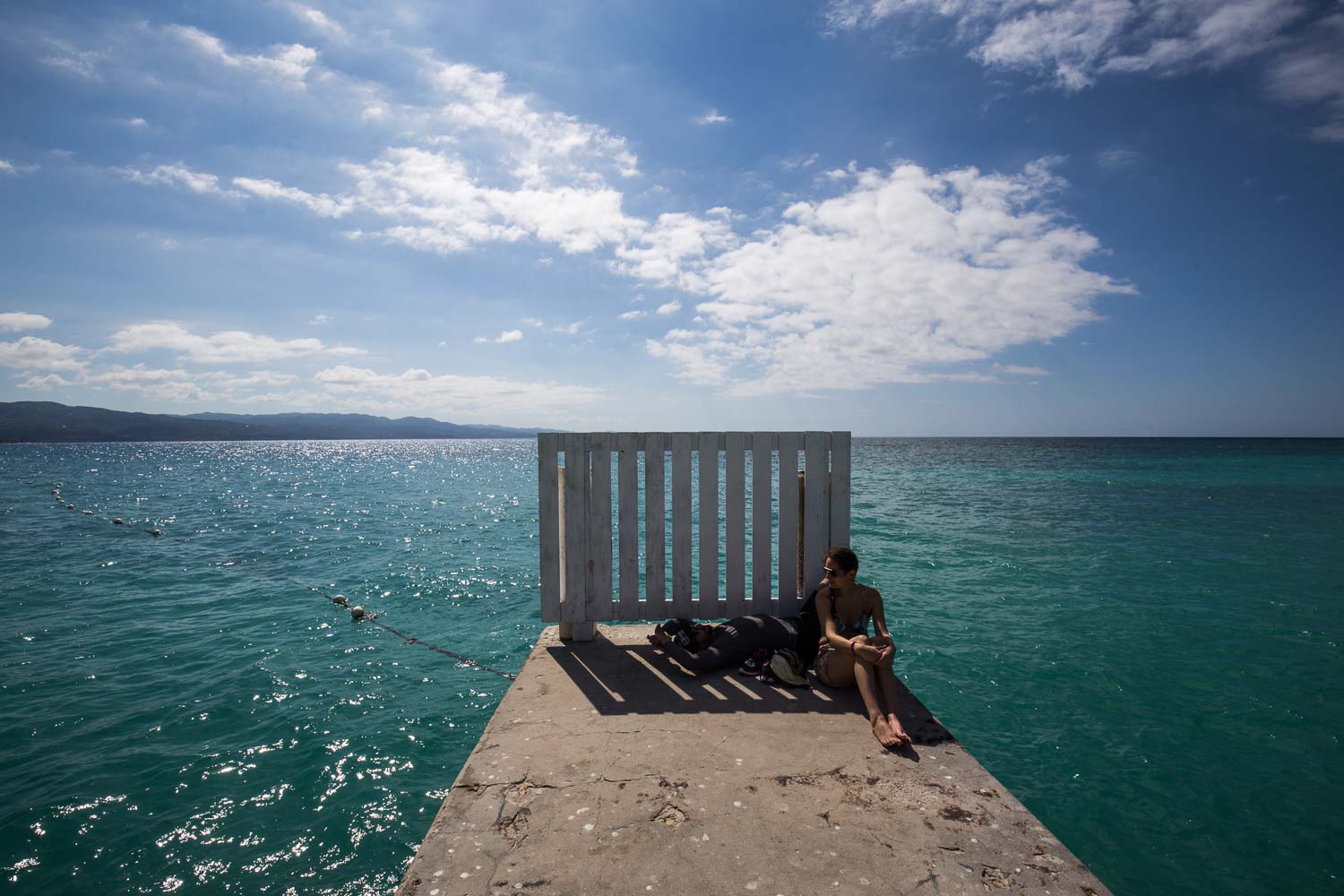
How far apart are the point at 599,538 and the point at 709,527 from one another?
1043mm

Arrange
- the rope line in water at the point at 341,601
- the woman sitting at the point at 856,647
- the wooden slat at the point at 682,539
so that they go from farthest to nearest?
the rope line in water at the point at 341,601
the wooden slat at the point at 682,539
the woman sitting at the point at 856,647

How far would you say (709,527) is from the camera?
18.2ft

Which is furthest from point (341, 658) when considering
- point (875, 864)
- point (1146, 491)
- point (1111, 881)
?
point (1146, 491)

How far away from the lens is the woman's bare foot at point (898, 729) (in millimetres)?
3740

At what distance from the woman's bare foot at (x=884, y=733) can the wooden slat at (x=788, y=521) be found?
1.76m

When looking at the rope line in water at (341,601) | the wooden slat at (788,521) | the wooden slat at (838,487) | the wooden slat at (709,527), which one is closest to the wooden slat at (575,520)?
the wooden slat at (709,527)

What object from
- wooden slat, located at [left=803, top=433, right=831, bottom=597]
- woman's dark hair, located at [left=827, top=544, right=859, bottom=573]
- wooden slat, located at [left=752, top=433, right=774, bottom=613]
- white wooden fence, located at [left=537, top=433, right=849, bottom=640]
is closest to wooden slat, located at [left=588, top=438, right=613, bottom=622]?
white wooden fence, located at [left=537, top=433, right=849, bottom=640]

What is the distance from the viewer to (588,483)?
5543 millimetres

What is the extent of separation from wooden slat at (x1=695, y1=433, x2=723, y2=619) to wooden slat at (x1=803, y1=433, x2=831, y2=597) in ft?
2.82

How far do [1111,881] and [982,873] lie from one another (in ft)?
8.63

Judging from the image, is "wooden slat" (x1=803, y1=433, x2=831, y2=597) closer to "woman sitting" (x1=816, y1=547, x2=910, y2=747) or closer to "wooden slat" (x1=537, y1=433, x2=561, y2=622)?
"woman sitting" (x1=816, y1=547, x2=910, y2=747)

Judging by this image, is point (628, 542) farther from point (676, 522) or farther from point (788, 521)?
point (788, 521)

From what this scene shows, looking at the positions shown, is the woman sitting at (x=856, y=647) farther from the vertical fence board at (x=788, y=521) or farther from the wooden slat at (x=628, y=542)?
the wooden slat at (x=628, y=542)

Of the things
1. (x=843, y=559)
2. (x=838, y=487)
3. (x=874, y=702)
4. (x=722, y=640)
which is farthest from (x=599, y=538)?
(x=874, y=702)
